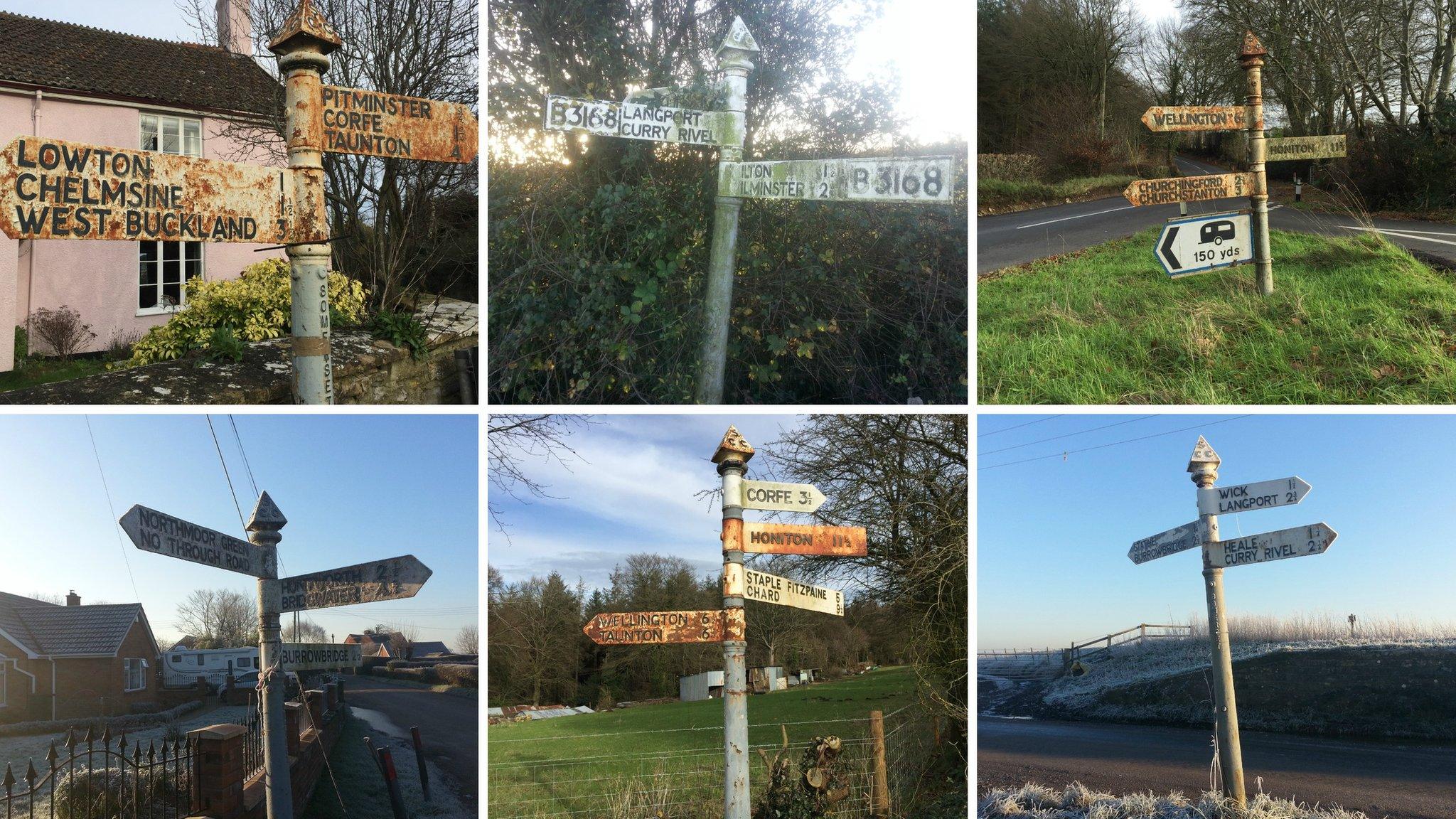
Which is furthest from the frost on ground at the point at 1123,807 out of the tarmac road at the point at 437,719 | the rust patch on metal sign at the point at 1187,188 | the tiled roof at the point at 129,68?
the tiled roof at the point at 129,68

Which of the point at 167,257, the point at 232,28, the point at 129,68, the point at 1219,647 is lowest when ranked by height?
the point at 1219,647

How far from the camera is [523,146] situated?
5375mm

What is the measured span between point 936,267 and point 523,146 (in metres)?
2.79

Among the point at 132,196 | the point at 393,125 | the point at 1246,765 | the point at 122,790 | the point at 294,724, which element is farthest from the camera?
the point at 294,724

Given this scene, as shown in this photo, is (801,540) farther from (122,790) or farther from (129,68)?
(129,68)

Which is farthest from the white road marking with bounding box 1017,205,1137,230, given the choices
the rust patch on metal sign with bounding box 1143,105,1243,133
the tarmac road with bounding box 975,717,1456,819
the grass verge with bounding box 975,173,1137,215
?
the tarmac road with bounding box 975,717,1456,819

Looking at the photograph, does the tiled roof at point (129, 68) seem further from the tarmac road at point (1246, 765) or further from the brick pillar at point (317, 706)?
the tarmac road at point (1246, 765)

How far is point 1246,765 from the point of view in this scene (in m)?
6.04

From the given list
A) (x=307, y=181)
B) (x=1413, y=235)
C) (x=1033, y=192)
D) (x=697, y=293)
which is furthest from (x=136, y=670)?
(x=1033, y=192)

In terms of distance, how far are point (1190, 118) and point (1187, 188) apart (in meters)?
0.45

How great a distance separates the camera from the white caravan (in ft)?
21.9

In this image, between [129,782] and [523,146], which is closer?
[129,782]

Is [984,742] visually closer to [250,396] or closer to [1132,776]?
[1132,776]

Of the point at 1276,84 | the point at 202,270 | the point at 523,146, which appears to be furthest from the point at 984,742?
the point at 1276,84
